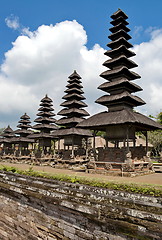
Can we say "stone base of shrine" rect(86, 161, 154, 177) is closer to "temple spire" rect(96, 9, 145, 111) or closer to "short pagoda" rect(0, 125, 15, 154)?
"temple spire" rect(96, 9, 145, 111)

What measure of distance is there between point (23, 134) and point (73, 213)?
107 ft

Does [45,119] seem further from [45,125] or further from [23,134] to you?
[23,134]

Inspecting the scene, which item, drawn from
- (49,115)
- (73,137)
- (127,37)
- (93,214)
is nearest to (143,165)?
(73,137)

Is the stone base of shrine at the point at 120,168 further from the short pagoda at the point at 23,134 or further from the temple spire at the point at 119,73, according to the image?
the short pagoda at the point at 23,134

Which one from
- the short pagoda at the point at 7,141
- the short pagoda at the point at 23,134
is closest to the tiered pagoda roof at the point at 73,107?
the short pagoda at the point at 23,134

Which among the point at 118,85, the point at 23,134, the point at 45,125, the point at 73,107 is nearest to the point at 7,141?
the point at 23,134

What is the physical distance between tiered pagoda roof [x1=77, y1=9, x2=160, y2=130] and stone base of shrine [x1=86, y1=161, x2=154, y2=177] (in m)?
3.34

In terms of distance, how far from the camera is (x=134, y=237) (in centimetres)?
391

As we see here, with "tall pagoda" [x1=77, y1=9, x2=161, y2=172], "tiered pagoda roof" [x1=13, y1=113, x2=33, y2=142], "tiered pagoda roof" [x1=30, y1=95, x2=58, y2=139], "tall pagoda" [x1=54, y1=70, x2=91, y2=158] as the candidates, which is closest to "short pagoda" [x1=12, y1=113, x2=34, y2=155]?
"tiered pagoda roof" [x1=13, y1=113, x2=33, y2=142]

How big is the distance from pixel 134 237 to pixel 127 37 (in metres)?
20.5

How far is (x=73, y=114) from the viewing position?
2444 cm

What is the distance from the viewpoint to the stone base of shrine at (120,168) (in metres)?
13.7

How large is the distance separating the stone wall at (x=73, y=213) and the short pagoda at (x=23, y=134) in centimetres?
2560

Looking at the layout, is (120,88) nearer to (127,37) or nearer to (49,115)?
(127,37)
